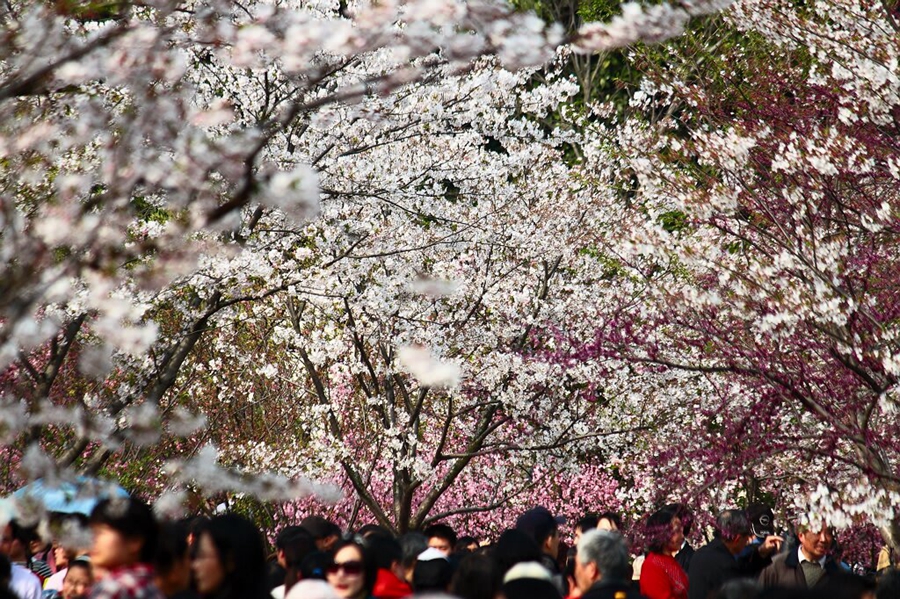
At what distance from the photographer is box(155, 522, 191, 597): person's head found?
12.5 feet

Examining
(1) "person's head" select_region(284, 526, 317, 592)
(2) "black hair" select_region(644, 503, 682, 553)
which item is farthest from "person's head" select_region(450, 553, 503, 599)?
(2) "black hair" select_region(644, 503, 682, 553)

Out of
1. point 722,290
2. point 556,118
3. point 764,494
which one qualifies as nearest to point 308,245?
point 722,290

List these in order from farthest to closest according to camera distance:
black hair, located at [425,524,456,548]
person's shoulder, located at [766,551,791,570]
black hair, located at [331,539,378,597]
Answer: black hair, located at [425,524,456,548] < person's shoulder, located at [766,551,791,570] < black hair, located at [331,539,378,597]

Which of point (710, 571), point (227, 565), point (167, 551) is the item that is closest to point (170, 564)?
point (167, 551)

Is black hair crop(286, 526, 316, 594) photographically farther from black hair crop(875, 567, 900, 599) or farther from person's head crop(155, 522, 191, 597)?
black hair crop(875, 567, 900, 599)

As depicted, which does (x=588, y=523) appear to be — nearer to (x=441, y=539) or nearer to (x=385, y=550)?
(x=441, y=539)

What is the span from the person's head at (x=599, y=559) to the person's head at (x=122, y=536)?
2.44m

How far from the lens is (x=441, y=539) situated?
25.0 ft

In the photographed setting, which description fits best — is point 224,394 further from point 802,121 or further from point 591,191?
point 802,121

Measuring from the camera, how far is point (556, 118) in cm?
2436

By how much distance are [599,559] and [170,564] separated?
2.27m

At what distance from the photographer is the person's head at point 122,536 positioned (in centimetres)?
353

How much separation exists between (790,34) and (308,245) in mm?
5182

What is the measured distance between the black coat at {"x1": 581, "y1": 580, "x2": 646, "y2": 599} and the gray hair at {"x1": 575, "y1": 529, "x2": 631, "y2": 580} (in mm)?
73
